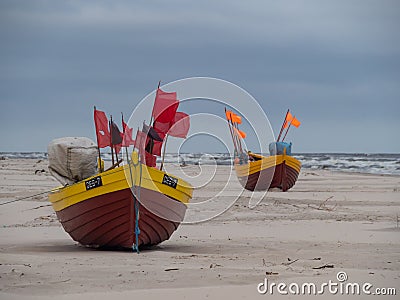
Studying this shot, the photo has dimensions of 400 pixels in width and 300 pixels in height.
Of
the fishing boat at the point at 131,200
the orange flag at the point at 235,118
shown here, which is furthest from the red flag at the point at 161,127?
the orange flag at the point at 235,118

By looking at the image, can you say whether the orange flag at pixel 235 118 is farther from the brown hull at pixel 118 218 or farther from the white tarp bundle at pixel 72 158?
the brown hull at pixel 118 218

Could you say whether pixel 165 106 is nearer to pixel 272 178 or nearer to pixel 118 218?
pixel 118 218

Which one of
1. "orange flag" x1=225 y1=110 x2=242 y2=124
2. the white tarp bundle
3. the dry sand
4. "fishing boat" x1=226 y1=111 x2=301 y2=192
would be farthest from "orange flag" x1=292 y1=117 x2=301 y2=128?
the white tarp bundle

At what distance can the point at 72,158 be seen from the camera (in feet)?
29.1

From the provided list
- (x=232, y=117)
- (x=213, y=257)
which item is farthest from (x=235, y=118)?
(x=213, y=257)

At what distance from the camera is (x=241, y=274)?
249 inches

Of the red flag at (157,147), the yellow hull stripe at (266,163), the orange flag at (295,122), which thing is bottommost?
the red flag at (157,147)

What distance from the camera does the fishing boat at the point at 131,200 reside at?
25.4 ft

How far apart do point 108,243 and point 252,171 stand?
11.5m

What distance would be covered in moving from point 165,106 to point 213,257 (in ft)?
6.38

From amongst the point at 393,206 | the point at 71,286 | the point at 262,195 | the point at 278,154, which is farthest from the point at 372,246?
the point at 278,154

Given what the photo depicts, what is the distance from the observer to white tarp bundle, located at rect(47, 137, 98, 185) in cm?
890

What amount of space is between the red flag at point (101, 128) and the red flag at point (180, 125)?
3.13 feet

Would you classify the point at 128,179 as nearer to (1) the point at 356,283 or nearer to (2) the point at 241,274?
(2) the point at 241,274
